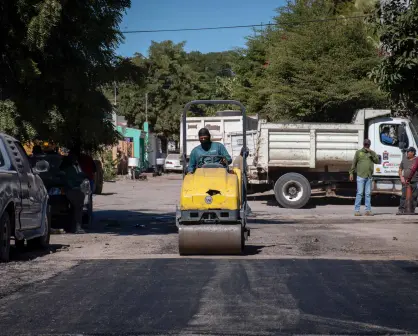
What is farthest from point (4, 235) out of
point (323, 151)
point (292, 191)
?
point (323, 151)

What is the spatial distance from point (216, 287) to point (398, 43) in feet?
25.4

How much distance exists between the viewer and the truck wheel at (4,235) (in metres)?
11.4

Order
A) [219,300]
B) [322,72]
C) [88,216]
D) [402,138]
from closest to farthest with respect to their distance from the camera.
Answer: [219,300] < [88,216] < [402,138] < [322,72]

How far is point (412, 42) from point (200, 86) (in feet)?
198

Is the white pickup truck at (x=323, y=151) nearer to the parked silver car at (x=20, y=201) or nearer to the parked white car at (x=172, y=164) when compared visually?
the parked silver car at (x=20, y=201)

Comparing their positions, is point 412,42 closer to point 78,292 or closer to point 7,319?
point 78,292

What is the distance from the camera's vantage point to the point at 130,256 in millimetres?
12375

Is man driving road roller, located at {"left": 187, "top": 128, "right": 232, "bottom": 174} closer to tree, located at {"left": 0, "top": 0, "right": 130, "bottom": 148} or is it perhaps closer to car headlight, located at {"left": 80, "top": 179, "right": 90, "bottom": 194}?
tree, located at {"left": 0, "top": 0, "right": 130, "bottom": 148}

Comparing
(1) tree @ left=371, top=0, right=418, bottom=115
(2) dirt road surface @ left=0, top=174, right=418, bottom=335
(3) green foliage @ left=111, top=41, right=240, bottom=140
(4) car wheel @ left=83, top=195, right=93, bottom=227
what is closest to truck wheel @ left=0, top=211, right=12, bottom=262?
(2) dirt road surface @ left=0, top=174, right=418, bottom=335

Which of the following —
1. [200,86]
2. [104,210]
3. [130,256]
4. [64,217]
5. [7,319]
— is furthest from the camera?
[200,86]

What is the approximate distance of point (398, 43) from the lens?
1507cm

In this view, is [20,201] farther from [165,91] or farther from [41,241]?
[165,91]

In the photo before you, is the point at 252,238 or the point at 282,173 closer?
the point at 252,238

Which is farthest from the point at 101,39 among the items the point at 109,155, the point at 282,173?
the point at 109,155
